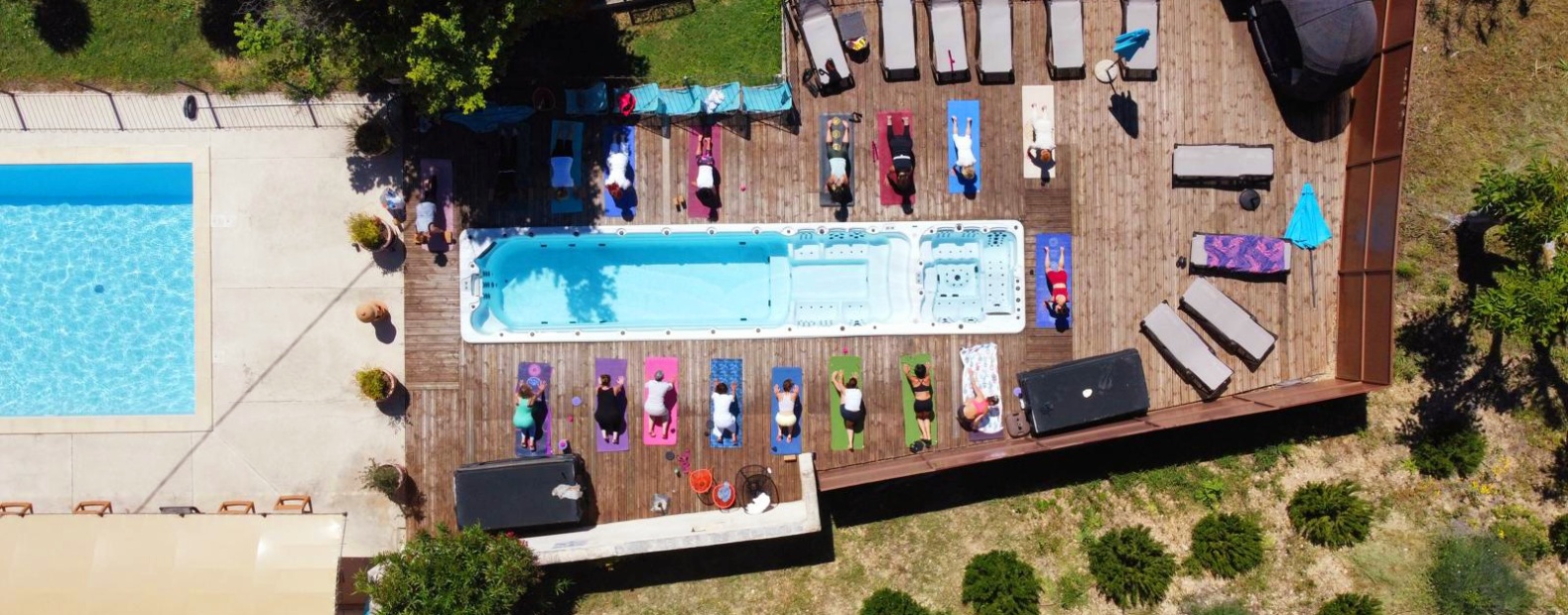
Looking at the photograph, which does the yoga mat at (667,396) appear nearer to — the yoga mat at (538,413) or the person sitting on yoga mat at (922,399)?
the yoga mat at (538,413)

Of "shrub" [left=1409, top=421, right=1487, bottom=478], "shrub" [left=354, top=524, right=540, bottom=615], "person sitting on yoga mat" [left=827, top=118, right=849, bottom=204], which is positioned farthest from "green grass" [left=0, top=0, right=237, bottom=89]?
"shrub" [left=1409, top=421, right=1487, bottom=478]

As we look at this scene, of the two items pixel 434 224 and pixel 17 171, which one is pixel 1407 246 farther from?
pixel 17 171

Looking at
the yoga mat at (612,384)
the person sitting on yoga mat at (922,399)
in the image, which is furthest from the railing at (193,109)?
the person sitting on yoga mat at (922,399)

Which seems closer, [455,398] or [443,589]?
[443,589]

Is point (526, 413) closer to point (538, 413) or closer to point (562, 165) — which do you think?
point (538, 413)

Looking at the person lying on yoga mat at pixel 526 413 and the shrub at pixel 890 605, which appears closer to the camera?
the person lying on yoga mat at pixel 526 413

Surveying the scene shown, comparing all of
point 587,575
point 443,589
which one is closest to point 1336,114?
point 587,575
